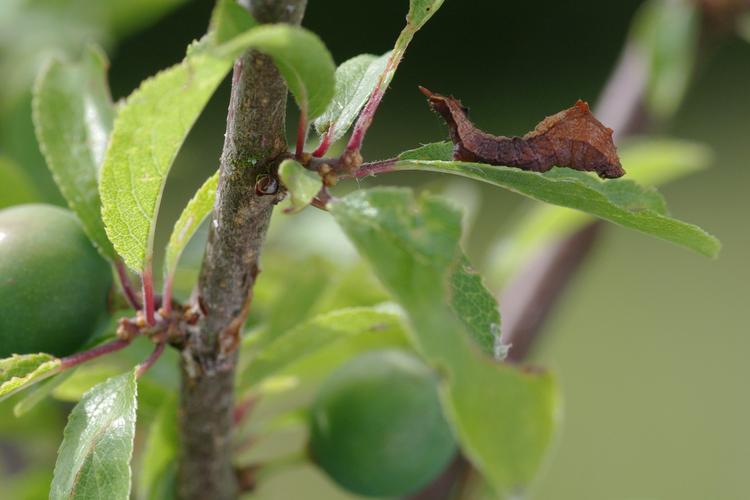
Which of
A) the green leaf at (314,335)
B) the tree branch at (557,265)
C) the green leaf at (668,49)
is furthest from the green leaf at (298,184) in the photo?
the green leaf at (668,49)

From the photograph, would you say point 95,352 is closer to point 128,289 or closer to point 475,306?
point 128,289

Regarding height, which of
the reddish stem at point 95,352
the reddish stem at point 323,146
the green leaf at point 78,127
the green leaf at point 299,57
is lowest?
the reddish stem at point 95,352

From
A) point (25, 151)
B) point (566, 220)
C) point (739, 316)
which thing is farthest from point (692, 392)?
point (25, 151)

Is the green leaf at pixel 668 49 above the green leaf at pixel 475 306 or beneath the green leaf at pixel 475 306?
beneath

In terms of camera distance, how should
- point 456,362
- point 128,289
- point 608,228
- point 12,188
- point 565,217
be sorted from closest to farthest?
point 456,362, point 128,289, point 12,188, point 565,217, point 608,228

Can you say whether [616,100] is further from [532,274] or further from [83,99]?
[83,99]

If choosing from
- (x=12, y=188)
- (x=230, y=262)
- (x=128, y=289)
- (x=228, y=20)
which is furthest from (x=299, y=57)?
(x=12, y=188)

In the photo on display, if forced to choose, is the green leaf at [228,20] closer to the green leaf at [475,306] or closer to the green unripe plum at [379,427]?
the green leaf at [475,306]

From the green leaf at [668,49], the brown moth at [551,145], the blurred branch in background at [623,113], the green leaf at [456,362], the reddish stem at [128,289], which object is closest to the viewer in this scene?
the green leaf at [456,362]
